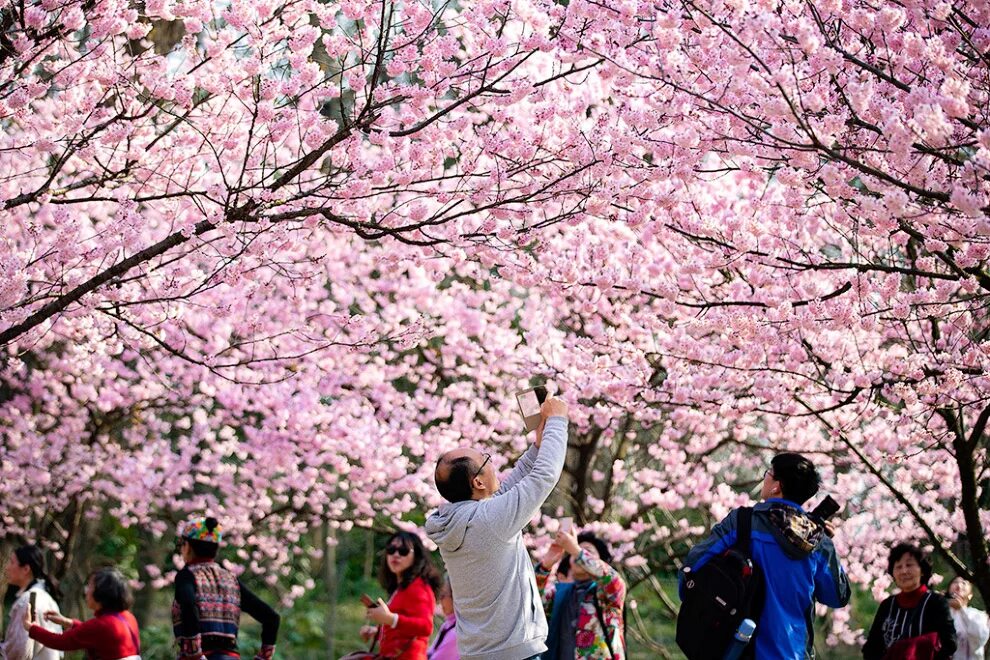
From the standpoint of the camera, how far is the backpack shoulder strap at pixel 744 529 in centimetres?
386

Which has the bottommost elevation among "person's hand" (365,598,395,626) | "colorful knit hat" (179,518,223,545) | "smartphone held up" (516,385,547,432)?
"person's hand" (365,598,395,626)

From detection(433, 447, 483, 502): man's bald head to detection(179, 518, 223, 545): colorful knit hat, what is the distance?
2386 mm

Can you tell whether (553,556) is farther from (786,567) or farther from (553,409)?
(553,409)

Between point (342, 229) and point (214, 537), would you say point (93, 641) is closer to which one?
point (214, 537)

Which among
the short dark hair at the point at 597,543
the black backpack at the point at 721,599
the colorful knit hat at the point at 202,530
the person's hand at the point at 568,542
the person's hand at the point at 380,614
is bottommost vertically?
the black backpack at the point at 721,599

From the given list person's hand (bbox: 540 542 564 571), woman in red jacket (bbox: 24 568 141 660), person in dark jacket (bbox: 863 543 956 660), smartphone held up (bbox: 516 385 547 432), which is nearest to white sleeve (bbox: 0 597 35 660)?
woman in red jacket (bbox: 24 568 141 660)

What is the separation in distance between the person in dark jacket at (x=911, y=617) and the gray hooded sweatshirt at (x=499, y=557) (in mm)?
2088

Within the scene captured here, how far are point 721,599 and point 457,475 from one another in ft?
3.34

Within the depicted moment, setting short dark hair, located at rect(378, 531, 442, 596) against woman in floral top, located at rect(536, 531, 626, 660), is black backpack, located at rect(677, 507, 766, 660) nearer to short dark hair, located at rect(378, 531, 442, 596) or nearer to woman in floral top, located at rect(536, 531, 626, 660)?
woman in floral top, located at rect(536, 531, 626, 660)

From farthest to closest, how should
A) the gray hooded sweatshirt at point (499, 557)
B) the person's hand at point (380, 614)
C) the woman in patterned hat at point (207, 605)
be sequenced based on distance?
the woman in patterned hat at point (207, 605) → the person's hand at point (380, 614) → the gray hooded sweatshirt at point (499, 557)

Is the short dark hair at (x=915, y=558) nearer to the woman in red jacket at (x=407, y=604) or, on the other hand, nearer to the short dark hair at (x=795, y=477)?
the short dark hair at (x=795, y=477)

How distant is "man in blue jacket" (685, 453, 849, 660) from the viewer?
3.79 meters

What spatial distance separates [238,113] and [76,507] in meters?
5.84

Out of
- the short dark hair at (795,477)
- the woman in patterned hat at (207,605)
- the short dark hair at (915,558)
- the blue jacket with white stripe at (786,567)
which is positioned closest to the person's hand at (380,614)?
the woman in patterned hat at (207,605)
